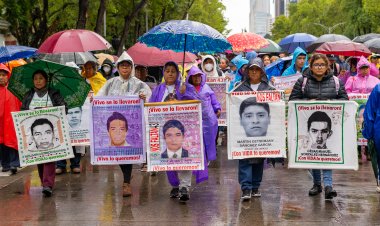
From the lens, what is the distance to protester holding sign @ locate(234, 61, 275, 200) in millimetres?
8125

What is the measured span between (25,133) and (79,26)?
1198 cm

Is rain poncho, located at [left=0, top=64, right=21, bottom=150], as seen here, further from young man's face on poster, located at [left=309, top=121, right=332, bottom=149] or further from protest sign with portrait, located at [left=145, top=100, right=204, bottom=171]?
young man's face on poster, located at [left=309, top=121, right=332, bottom=149]

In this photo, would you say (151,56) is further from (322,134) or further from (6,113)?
(322,134)

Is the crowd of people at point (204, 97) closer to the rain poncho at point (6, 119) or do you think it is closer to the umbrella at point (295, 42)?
the rain poncho at point (6, 119)

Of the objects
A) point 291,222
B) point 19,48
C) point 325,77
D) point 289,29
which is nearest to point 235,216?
point 291,222

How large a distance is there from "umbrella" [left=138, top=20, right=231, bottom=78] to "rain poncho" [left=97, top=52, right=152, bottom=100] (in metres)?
0.59

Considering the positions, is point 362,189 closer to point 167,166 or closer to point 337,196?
point 337,196

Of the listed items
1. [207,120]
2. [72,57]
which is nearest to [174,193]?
[207,120]

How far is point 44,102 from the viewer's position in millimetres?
8773

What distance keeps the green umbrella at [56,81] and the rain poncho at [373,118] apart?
11.7 ft

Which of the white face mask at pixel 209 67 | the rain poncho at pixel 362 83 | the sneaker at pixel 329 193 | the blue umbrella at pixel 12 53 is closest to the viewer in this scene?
the sneaker at pixel 329 193

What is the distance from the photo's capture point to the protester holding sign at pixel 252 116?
812 cm

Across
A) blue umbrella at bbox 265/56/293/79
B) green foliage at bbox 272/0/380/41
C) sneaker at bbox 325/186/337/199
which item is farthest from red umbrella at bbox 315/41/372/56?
green foliage at bbox 272/0/380/41

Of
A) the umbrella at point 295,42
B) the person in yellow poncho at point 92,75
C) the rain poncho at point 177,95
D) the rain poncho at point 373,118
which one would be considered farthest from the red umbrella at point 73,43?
the umbrella at point 295,42
